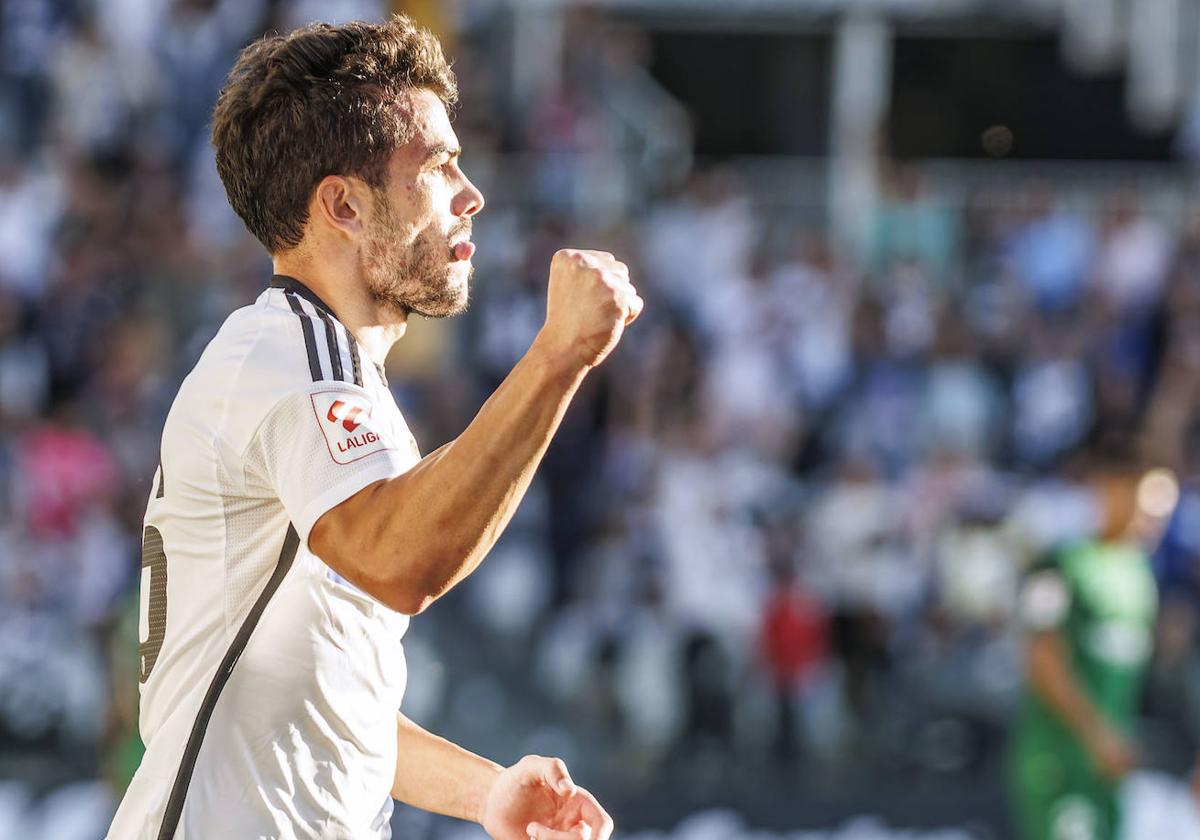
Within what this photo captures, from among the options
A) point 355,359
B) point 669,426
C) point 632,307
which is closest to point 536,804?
point 355,359

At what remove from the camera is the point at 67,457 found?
1023cm

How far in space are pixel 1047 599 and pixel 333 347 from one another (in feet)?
18.3

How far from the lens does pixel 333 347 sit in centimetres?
279

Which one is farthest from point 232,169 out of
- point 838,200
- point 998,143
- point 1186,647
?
point 998,143

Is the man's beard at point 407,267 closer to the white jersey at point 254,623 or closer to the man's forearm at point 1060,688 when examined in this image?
the white jersey at point 254,623

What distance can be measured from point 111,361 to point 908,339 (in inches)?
187

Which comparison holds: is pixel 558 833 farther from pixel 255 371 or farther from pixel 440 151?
pixel 440 151

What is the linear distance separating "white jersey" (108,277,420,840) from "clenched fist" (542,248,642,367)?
318 mm

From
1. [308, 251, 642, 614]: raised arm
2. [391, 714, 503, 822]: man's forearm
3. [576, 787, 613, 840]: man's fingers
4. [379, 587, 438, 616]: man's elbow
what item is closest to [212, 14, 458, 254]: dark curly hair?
[308, 251, 642, 614]: raised arm

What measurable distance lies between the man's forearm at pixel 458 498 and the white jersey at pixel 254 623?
0.18m

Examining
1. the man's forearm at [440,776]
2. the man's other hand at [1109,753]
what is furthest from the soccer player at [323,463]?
the man's other hand at [1109,753]

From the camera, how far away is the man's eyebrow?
298 cm

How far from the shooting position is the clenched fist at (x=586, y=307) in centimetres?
258

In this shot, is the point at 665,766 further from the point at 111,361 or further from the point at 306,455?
the point at 306,455
